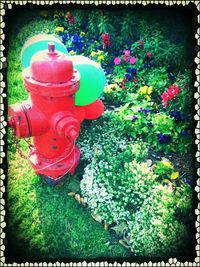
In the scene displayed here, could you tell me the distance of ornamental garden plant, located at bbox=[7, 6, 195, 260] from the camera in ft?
8.38

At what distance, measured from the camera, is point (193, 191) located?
2.54 metres

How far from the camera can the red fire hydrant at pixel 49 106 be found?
7.52ft

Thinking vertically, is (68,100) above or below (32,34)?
below

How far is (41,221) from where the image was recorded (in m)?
2.62

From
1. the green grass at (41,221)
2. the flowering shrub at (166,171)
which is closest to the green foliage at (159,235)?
the green grass at (41,221)

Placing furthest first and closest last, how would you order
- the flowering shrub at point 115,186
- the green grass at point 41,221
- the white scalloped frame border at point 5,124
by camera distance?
the flowering shrub at point 115,186
the green grass at point 41,221
the white scalloped frame border at point 5,124

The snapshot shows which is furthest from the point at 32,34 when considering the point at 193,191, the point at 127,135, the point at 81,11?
the point at 193,191

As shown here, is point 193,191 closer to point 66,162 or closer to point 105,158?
point 105,158

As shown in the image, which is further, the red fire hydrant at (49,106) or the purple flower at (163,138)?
the purple flower at (163,138)

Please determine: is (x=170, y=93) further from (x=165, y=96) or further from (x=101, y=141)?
(x=101, y=141)

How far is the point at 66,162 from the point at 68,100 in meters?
0.51

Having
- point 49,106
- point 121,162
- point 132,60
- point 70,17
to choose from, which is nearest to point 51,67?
point 49,106

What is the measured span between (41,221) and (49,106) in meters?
0.80

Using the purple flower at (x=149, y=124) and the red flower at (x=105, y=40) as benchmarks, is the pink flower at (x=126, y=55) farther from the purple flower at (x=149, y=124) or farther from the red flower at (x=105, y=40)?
the purple flower at (x=149, y=124)
